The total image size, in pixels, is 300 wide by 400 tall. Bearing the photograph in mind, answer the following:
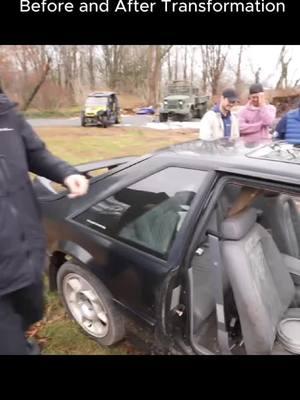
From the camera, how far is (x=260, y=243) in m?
2.12

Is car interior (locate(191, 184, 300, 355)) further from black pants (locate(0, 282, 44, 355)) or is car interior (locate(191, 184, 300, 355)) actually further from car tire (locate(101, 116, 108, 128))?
car tire (locate(101, 116, 108, 128))

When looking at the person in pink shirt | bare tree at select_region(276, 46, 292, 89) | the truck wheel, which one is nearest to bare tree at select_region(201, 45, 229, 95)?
bare tree at select_region(276, 46, 292, 89)

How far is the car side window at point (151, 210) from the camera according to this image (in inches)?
79.4

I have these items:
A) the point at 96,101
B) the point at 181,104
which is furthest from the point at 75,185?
Answer: the point at 181,104

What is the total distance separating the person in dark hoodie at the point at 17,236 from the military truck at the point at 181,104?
18708 mm

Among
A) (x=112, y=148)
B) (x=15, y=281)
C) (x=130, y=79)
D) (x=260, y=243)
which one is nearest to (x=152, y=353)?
(x=260, y=243)

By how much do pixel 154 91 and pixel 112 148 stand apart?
64.4ft

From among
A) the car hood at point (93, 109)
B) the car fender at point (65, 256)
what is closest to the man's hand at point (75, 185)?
the car fender at point (65, 256)

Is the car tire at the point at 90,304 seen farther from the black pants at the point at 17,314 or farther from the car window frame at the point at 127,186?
the black pants at the point at 17,314

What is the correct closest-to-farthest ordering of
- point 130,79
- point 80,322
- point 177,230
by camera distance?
point 177,230 → point 80,322 → point 130,79

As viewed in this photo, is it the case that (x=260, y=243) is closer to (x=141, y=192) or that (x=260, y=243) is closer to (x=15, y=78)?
(x=141, y=192)

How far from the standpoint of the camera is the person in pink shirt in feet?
14.4

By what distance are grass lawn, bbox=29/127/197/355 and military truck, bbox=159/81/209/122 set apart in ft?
15.5

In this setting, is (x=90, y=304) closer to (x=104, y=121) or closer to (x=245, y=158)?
(x=245, y=158)
